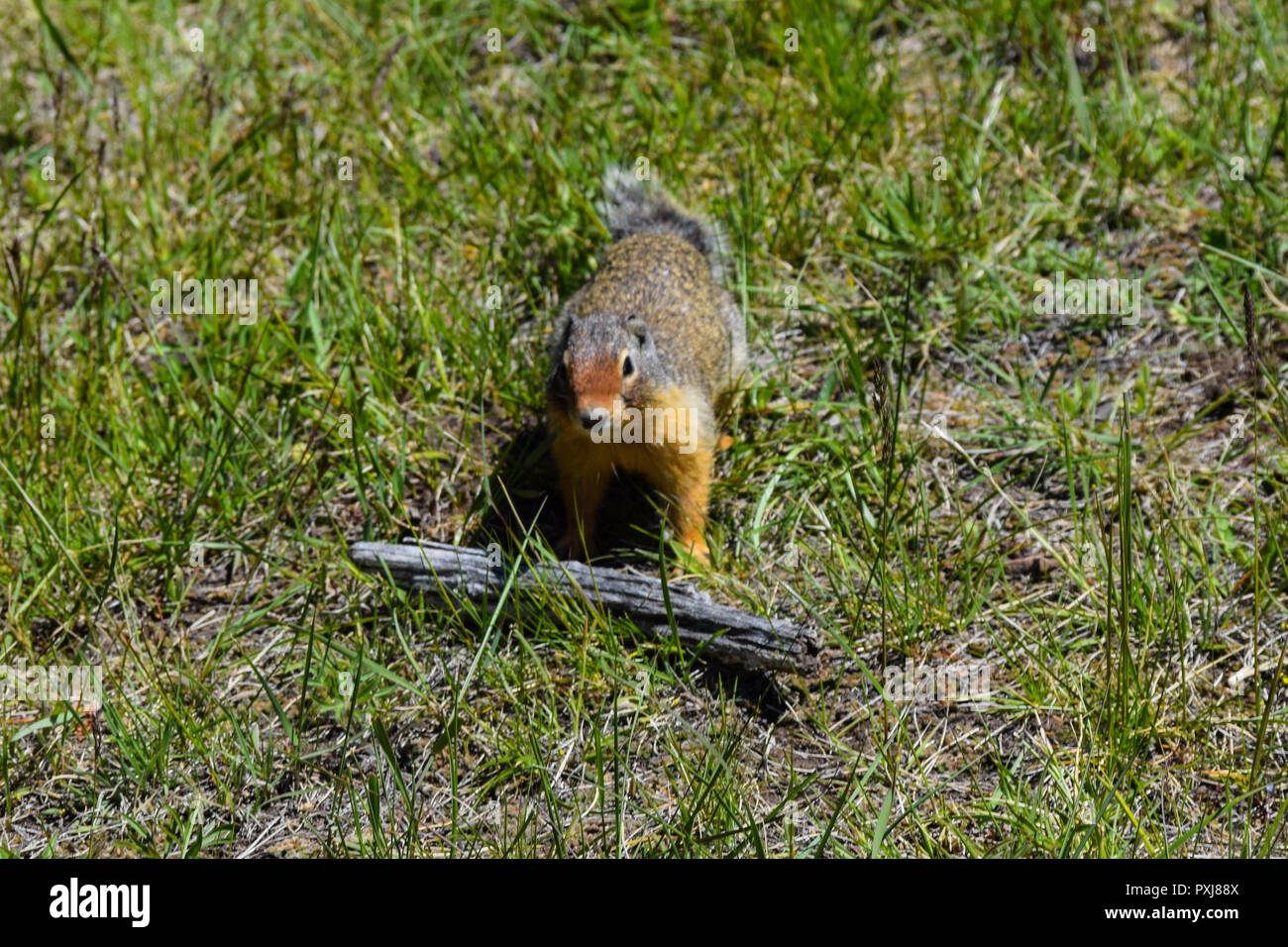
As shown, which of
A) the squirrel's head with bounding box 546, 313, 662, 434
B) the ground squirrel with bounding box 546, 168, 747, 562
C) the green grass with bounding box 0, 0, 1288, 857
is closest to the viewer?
the green grass with bounding box 0, 0, 1288, 857

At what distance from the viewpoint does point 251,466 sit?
5.09 m

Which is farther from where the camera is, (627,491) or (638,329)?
(627,491)

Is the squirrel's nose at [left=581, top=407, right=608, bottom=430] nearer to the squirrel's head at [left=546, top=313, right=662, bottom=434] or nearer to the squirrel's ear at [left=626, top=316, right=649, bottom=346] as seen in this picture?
the squirrel's head at [left=546, top=313, right=662, bottom=434]

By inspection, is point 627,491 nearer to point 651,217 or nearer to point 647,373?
point 647,373

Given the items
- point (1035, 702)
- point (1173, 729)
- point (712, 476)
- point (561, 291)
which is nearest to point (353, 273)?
point (561, 291)

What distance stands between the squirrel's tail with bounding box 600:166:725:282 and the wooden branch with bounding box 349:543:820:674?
6.16ft

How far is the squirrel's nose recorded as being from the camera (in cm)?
421

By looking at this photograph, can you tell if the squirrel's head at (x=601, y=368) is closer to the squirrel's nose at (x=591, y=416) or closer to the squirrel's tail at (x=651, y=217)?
the squirrel's nose at (x=591, y=416)

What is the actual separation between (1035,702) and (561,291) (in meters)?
2.86

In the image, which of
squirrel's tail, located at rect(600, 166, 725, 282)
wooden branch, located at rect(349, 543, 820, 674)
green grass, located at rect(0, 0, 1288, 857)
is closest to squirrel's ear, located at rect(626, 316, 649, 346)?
green grass, located at rect(0, 0, 1288, 857)

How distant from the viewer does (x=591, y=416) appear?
421 cm

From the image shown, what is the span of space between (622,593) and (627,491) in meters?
0.91

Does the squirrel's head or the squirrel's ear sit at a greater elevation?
the squirrel's ear

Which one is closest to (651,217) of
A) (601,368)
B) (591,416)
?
(601,368)
